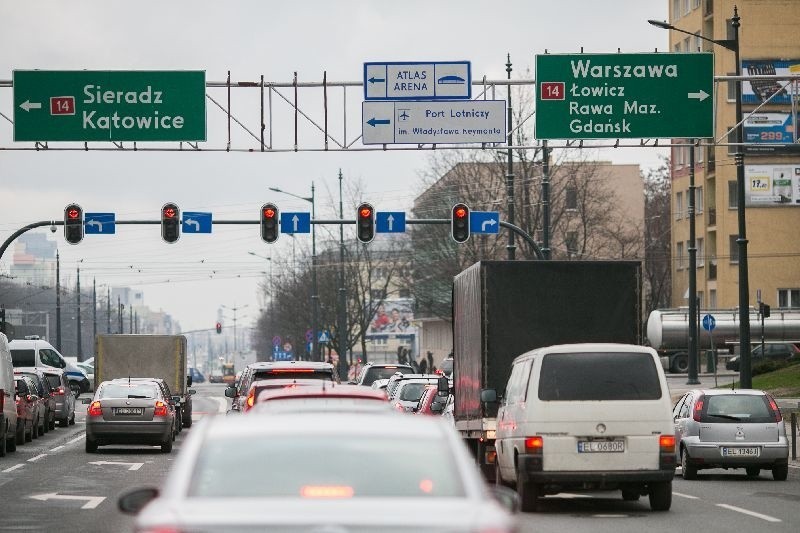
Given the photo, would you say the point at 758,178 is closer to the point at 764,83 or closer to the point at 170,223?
the point at 764,83

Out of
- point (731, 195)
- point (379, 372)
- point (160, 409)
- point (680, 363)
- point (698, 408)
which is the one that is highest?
point (731, 195)

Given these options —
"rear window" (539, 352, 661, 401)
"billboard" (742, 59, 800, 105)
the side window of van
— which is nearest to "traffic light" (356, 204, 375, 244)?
"rear window" (539, 352, 661, 401)

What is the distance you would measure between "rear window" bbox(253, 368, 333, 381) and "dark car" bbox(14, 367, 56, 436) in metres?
13.1

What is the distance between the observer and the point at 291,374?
2545 cm

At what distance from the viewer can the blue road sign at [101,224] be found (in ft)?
146

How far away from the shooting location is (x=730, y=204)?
8406 cm

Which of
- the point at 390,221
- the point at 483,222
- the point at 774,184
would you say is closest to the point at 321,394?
the point at 483,222

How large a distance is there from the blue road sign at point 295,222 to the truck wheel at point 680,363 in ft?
122

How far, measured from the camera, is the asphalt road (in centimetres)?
1684

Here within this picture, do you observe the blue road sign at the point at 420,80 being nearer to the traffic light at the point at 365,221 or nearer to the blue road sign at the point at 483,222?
the traffic light at the point at 365,221

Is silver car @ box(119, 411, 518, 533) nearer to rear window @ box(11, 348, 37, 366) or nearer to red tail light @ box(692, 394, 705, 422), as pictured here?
red tail light @ box(692, 394, 705, 422)

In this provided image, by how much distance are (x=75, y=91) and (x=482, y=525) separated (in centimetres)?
2887

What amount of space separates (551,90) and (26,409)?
42.1 feet

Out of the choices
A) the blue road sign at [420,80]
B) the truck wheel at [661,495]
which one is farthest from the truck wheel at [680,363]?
the truck wheel at [661,495]
